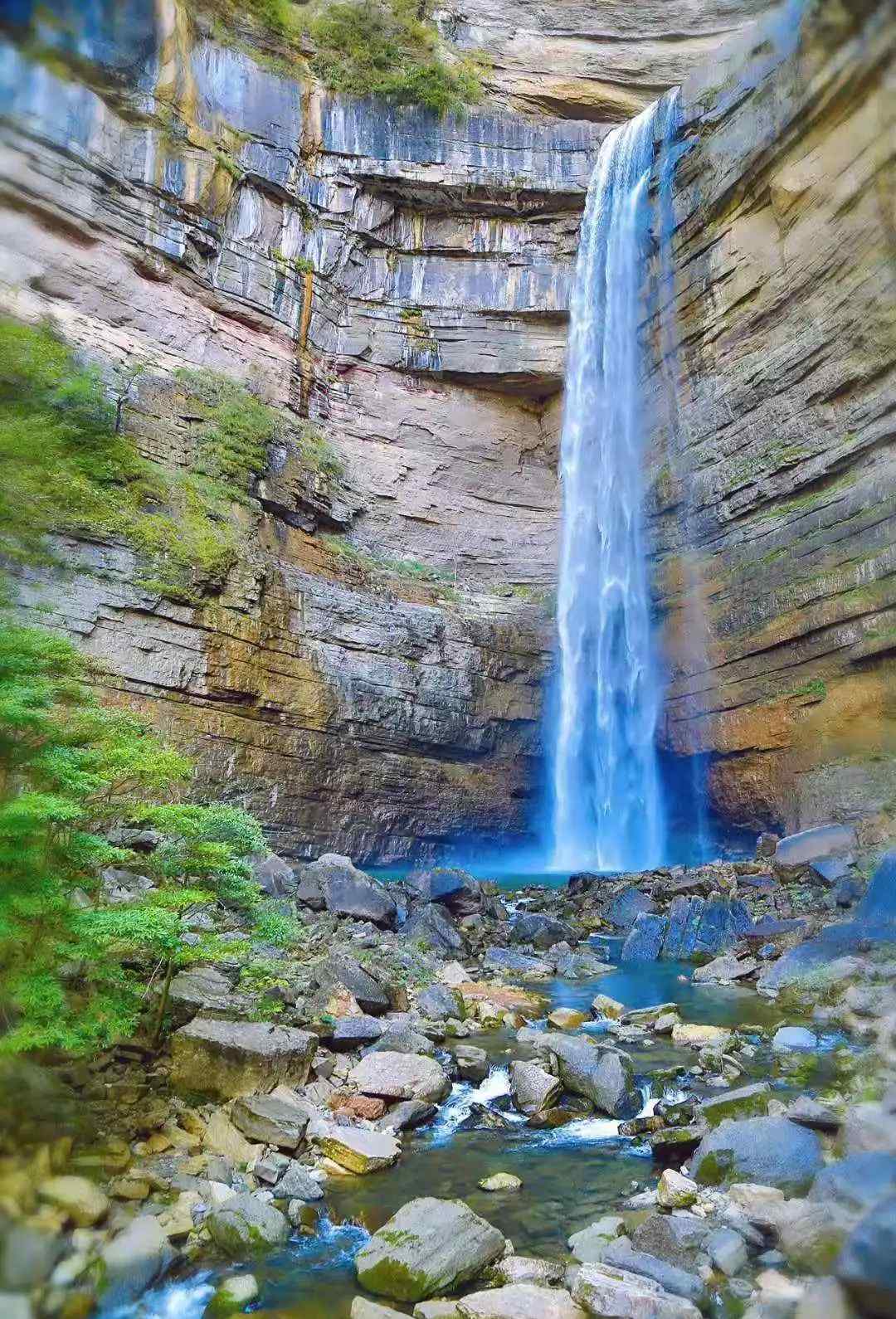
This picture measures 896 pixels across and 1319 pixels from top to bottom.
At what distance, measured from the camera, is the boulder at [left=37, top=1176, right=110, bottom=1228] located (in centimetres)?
152

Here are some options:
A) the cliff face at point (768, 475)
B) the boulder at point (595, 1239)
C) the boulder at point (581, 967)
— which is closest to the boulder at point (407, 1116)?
the boulder at point (595, 1239)

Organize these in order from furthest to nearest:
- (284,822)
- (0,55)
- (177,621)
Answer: (284,822)
(177,621)
(0,55)

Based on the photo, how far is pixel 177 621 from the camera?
14.9 metres

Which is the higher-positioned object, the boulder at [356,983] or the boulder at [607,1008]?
the boulder at [356,983]

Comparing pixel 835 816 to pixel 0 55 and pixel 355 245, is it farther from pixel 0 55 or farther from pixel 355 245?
pixel 355 245

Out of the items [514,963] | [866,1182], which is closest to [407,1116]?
[866,1182]

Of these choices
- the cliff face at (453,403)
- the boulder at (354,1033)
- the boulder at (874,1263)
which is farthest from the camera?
the cliff face at (453,403)

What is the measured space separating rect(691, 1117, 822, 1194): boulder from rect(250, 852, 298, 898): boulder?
8116 mm

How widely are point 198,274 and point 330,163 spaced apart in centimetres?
663

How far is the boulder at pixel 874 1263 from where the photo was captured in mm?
1486

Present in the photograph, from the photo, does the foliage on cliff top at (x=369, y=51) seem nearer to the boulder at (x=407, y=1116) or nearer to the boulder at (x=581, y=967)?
the boulder at (x=581, y=967)

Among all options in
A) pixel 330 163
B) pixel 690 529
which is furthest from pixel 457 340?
pixel 690 529

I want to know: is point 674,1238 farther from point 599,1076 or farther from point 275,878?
point 275,878

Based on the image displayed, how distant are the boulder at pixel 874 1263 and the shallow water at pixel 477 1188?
7.61 ft
